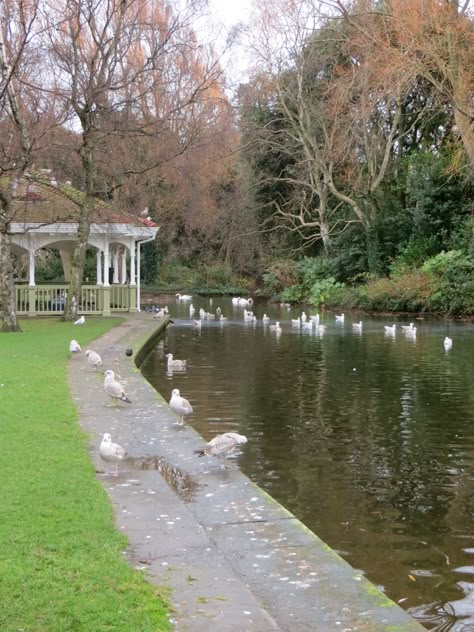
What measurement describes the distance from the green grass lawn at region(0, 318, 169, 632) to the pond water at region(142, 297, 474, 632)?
2.13 m

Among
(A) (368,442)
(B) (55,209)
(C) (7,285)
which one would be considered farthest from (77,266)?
(A) (368,442)

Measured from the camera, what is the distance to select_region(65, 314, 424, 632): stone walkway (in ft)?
15.4

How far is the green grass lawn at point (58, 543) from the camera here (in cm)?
454

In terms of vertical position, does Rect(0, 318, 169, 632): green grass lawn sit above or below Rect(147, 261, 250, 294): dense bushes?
below

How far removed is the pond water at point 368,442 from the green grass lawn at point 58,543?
7.00 ft

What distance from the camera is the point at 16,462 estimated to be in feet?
26.4

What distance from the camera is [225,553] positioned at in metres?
5.83

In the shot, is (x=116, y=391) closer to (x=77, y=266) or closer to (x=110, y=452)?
(x=110, y=452)

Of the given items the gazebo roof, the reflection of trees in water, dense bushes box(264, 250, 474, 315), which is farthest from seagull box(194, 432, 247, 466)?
dense bushes box(264, 250, 474, 315)

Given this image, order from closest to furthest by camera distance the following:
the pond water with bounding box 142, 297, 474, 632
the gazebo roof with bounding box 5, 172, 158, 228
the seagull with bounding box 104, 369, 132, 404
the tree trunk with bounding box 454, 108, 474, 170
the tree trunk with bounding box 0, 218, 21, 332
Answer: the pond water with bounding box 142, 297, 474, 632
the seagull with bounding box 104, 369, 132, 404
the tree trunk with bounding box 0, 218, 21, 332
the gazebo roof with bounding box 5, 172, 158, 228
the tree trunk with bounding box 454, 108, 474, 170

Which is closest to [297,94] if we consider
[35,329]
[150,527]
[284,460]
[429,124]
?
[429,124]

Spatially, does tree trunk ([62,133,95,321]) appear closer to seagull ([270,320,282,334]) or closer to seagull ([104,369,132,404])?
seagull ([270,320,282,334])

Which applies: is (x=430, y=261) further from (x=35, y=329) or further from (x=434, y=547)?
(x=434, y=547)

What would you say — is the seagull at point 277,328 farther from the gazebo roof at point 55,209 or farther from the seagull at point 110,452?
the seagull at point 110,452
